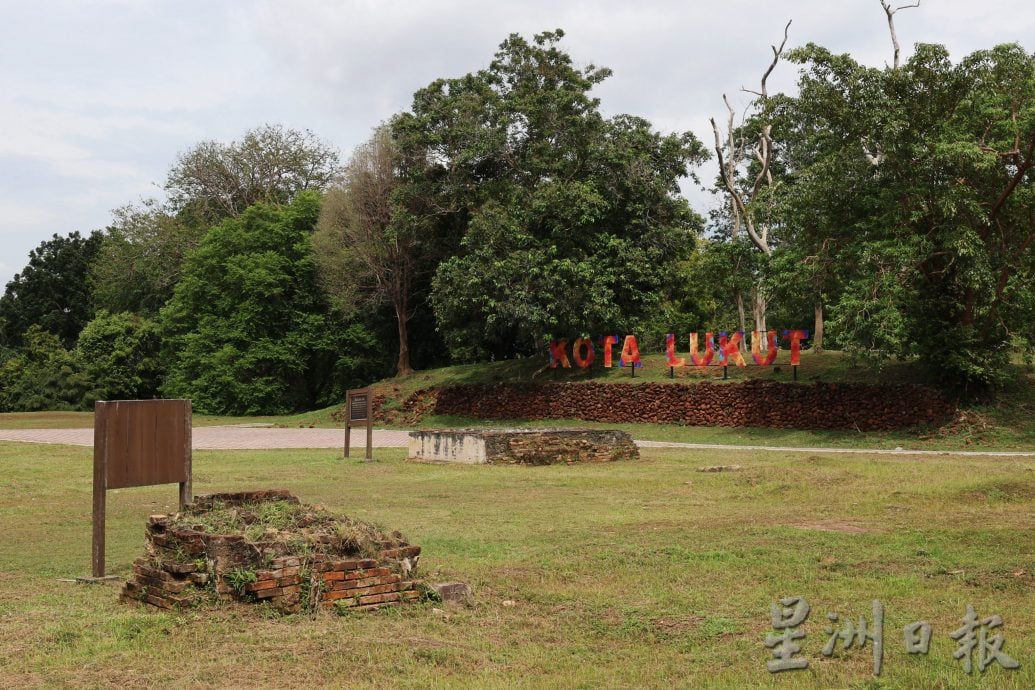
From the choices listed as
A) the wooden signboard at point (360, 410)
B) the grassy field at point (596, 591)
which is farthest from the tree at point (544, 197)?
the grassy field at point (596, 591)

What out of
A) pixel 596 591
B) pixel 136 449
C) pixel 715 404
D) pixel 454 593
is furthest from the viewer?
pixel 715 404

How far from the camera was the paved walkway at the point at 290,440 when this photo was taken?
840 inches

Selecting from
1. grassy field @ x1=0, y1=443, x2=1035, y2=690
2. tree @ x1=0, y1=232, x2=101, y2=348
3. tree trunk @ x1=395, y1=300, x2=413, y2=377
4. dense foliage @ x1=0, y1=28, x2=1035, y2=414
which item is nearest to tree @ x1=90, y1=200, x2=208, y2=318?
dense foliage @ x1=0, y1=28, x2=1035, y2=414

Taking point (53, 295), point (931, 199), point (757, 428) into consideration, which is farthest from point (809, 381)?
point (53, 295)

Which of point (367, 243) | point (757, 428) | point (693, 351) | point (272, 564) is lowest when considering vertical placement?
point (272, 564)

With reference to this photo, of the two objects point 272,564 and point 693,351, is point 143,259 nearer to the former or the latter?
point 693,351

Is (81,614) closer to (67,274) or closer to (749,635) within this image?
(749,635)

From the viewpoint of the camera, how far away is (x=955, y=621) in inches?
238

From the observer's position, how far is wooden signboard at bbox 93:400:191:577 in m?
7.55

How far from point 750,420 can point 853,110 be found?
30.0 feet

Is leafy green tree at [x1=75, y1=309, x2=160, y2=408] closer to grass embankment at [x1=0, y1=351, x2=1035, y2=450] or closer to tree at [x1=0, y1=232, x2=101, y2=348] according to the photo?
grass embankment at [x1=0, y1=351, x2=1035, y2=450]

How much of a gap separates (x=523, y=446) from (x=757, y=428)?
10.9 metres

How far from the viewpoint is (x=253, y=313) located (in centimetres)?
4259

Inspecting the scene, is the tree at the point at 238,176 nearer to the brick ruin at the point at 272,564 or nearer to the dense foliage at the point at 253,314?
the dense foliage at the point at 253,314
